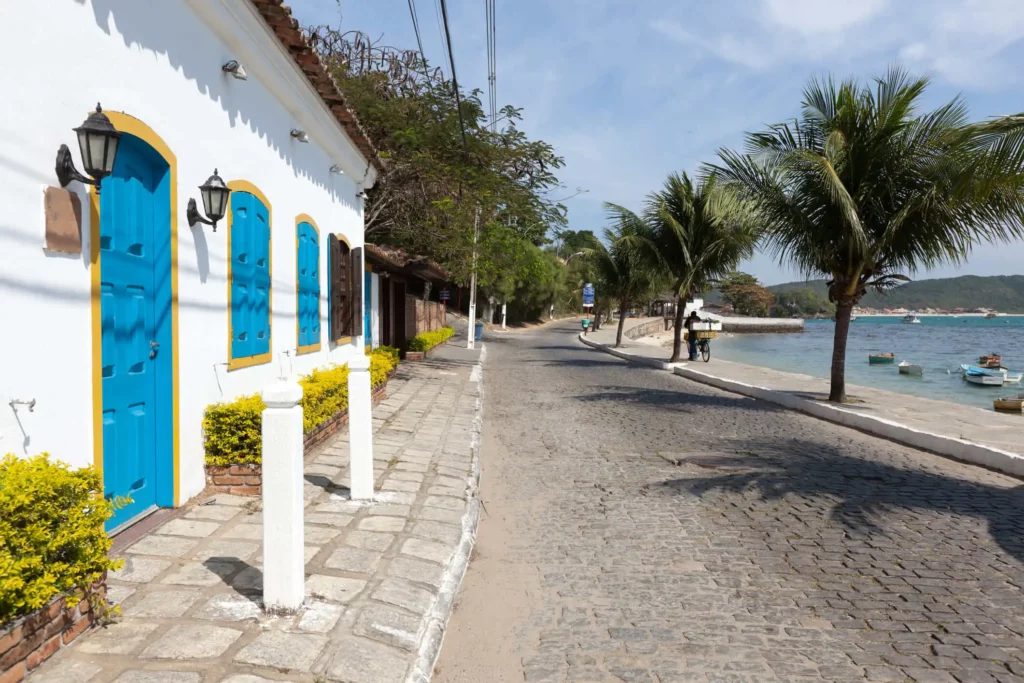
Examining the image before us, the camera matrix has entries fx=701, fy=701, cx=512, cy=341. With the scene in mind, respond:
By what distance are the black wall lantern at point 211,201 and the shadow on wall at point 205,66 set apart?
0.12 meters

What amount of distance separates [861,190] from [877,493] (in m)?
6.28

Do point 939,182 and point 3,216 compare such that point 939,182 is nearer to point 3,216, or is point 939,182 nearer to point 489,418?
point 489,418

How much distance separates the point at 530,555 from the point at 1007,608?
2784 mm

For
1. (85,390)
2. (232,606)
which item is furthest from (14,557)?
(85,390)

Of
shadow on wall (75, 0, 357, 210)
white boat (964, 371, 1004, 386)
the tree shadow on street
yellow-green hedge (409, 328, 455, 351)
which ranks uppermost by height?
shadow on wall (75, 0, 357, 210)

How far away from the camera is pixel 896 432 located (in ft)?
29.7

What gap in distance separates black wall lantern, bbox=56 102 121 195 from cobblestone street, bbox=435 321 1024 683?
2995 mm

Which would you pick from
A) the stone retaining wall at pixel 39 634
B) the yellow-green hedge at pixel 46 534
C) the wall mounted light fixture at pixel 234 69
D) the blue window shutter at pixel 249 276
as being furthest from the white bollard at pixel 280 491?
the wall mounted light fixture at pixel 234 69

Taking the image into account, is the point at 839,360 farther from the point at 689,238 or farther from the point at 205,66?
the point at 205,66

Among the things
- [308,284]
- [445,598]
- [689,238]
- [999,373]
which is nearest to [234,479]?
[445,598]

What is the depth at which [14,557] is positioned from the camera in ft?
8.11

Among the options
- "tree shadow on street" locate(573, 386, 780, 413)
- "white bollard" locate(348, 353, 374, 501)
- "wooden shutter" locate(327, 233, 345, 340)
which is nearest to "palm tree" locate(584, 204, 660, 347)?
"tree shadow on street" locate(573, 386, 780, 413)

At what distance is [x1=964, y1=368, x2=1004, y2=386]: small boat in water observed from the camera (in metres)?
27.6

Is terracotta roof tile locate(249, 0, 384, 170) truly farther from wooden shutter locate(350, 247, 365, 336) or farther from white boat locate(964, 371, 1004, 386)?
white boat locate(964, 371, 1004, 386)
